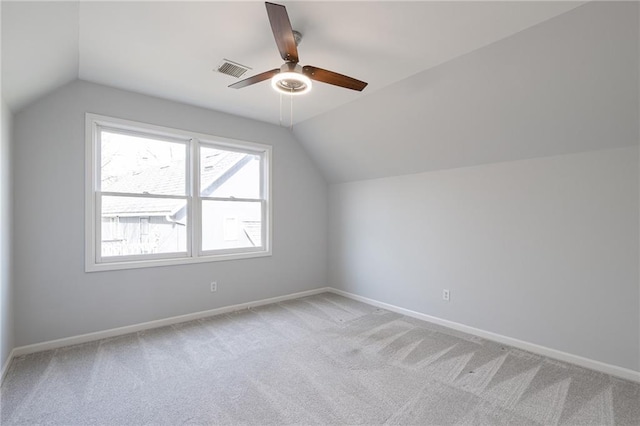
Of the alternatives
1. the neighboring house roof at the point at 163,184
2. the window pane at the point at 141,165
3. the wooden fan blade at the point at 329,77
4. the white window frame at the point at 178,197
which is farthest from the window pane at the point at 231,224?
the wooden fan blade at the point at 329,77

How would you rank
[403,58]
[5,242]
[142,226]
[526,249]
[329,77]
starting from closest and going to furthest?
1. [329,77]
2. [5,242]
3. [403,58]
4. [526,249]
5. [142,226]

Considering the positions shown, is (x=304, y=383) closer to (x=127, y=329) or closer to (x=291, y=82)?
(x=127, y=329)

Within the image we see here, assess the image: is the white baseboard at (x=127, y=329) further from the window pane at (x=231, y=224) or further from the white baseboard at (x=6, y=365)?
the window pane at (x=231, y=224)

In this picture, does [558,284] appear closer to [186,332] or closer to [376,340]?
[376,340]

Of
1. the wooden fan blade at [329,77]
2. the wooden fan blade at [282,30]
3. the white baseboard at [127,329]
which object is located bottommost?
the white baseboard at [127,329]

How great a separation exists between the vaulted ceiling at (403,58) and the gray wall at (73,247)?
222mm

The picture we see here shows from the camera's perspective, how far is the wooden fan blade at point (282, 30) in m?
1.61

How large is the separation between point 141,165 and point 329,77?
251 cm

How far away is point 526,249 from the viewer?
293 centimetres

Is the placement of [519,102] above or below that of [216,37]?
below

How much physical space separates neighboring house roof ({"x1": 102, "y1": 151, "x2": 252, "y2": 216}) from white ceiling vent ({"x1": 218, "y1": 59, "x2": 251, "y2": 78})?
1.39 meters

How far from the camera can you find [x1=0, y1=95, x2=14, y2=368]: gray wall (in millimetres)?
2279

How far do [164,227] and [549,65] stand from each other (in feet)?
13.4

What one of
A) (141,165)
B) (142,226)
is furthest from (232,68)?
(142,226)
